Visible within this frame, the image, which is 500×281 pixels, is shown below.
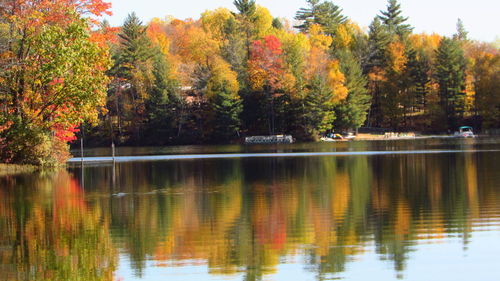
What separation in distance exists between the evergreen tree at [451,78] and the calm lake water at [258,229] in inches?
2630

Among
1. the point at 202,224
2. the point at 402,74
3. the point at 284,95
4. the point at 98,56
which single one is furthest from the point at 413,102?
the point at 202,224

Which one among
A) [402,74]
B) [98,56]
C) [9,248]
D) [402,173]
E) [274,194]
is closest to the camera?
[9,248]

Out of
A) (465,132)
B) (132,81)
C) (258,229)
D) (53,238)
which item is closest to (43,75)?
(53,238)

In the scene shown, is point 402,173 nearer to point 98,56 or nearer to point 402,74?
point 98,56

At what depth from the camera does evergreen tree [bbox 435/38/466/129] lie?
314ft

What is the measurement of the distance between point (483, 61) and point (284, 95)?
28.2 m

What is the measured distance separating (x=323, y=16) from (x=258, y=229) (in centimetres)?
10358

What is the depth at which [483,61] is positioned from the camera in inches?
3866

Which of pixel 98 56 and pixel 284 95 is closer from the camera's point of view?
pixel 98 56

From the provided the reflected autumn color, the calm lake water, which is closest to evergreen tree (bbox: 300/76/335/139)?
the calm lake water

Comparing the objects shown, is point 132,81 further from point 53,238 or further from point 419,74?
point 53,238

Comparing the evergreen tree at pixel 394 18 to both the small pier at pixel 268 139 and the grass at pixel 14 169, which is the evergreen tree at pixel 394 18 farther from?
the grass at pixel 14 169

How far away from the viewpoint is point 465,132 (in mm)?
92125

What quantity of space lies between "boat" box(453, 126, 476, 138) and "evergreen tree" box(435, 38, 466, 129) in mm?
2216
